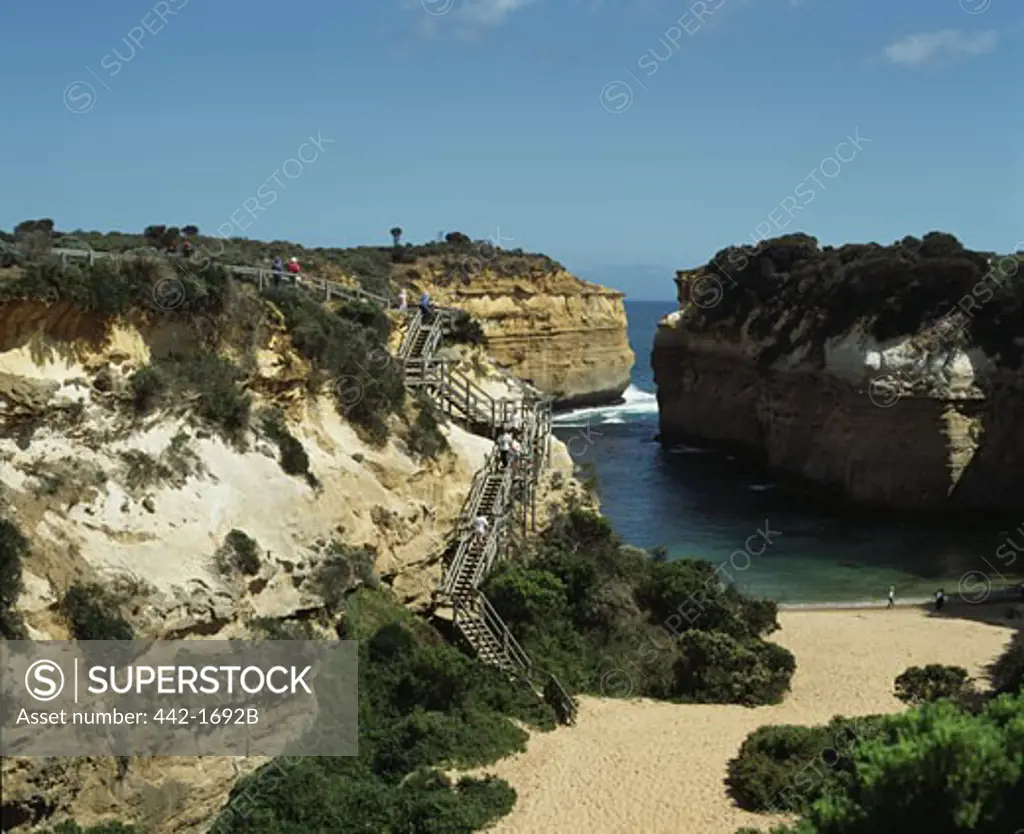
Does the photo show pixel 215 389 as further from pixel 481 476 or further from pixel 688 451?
pixel 688 451

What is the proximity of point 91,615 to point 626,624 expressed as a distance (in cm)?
1229

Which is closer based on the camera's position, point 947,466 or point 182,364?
point 182,364

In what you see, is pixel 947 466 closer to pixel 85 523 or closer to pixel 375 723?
pixel 375 723

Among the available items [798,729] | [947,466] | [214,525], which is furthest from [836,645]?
[947,466]

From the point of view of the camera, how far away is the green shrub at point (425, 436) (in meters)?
23.4

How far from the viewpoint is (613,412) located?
295 ft

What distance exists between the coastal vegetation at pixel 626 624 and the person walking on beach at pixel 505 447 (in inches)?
79.1

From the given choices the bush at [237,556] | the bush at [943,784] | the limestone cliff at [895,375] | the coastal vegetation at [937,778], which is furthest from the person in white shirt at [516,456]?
the limestone cliff at [895,375]

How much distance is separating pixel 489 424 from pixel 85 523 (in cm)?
1162

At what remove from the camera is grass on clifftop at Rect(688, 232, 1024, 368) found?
48.0 metres

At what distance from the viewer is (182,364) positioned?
19.8m

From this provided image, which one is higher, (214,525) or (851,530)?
(851,530)

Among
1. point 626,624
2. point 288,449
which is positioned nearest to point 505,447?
point 626,624

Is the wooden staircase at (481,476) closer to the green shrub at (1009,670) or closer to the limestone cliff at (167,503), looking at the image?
the limestone cliff at (167,503)
